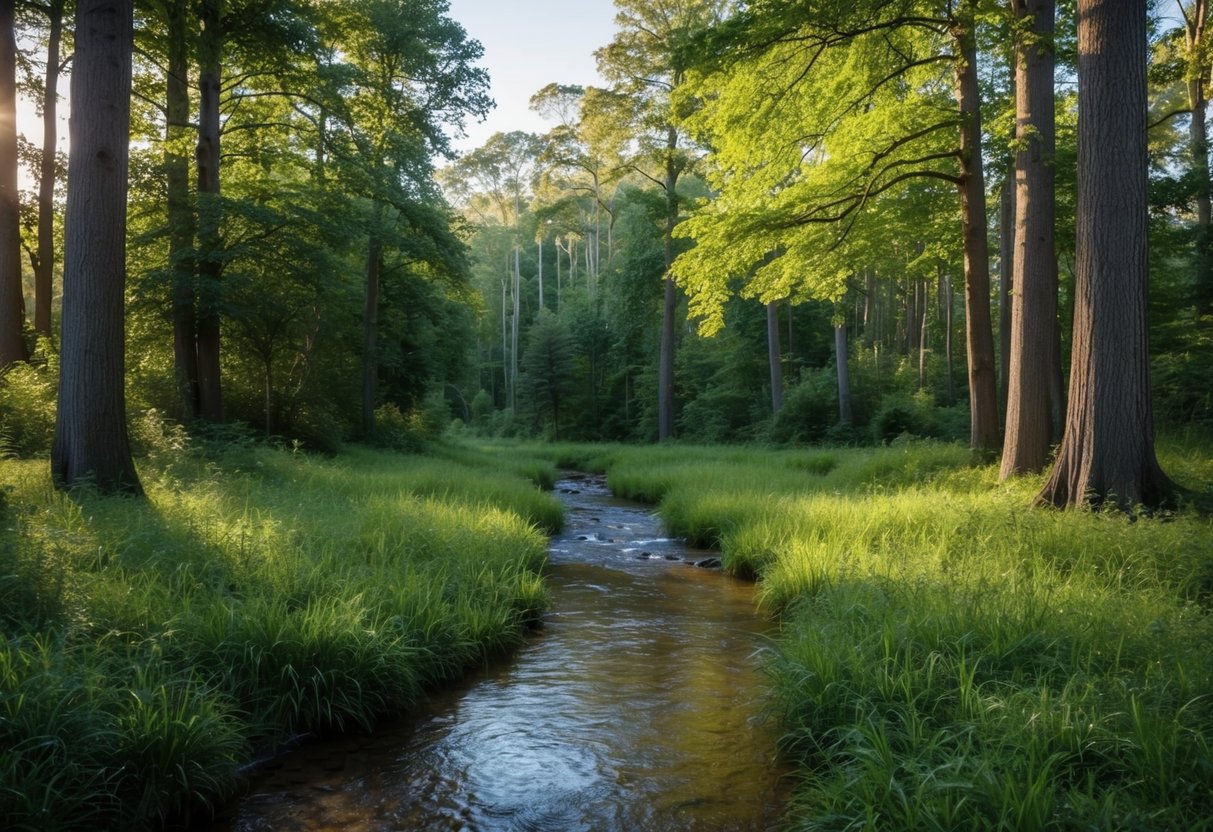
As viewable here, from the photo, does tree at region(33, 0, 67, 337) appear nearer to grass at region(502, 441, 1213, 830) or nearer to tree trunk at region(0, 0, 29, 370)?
tree trunk at region(0, 0, 29, 370)

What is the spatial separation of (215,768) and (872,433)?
893 inches

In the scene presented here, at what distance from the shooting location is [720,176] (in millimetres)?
12641

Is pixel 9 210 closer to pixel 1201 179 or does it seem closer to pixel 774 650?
pixel 774 650

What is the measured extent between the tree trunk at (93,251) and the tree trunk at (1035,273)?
10936 millimetres

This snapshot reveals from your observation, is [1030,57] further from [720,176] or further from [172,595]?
[172,595]

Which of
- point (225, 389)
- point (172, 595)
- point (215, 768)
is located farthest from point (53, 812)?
point (225, 389)

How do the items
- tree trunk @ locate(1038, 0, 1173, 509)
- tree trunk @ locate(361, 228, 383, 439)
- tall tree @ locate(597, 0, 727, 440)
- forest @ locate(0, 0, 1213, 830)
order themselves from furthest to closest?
tall tree @ locate(597, 0, 727, 440) < tree trunk @ locate(361, 228, 383, 439) < tree trunk @ locate(1038, 0, 1173, 509) < forest @ locate(0, 0, 1213, 830)

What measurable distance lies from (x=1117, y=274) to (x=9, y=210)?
52.7 ft

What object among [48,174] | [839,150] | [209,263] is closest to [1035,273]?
[839,150]

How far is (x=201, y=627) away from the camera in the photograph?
437 centimetres

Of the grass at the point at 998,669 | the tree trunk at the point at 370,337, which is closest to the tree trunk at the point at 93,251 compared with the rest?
the grass at the point at 998,669

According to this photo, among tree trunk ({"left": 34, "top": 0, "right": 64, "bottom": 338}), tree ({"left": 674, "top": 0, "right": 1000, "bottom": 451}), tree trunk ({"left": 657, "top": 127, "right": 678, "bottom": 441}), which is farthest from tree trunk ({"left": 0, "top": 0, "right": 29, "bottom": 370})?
tree trunk ({"left": 657, "top": 127, "right": 678, "bottom": 441})

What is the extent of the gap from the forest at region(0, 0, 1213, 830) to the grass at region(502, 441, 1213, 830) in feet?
0.10

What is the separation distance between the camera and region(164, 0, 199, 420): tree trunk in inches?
536
